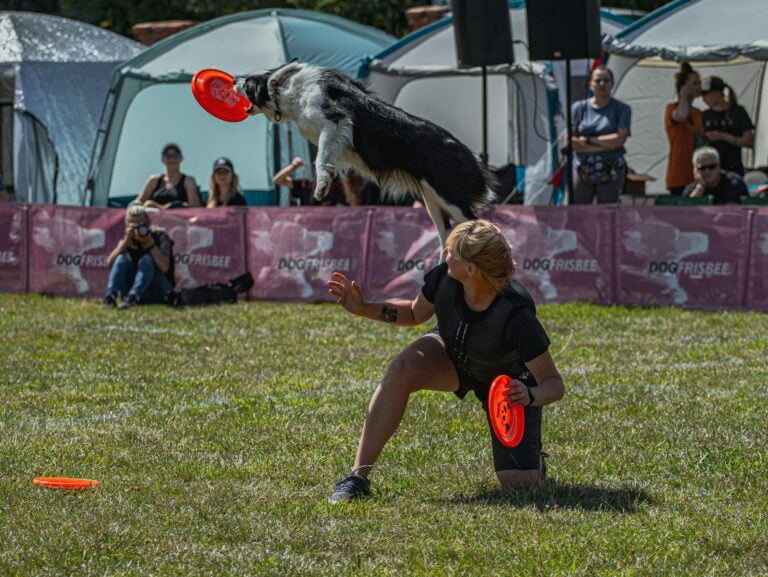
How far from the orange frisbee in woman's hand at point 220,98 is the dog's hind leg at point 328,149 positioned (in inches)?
17.6

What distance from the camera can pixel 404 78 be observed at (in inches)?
654

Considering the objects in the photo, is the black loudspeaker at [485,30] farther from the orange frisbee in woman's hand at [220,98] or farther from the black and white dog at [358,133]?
the orange frisbee in woman's hand at [220,98]

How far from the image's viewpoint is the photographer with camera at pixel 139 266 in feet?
40.9

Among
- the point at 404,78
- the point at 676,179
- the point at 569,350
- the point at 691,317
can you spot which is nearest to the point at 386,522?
the point at 569,350

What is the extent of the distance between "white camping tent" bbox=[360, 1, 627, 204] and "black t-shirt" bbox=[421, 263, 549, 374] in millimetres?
10210

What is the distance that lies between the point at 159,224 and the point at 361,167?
795cm

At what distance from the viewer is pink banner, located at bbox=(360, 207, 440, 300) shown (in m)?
12.2

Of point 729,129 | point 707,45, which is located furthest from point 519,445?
point 707,45

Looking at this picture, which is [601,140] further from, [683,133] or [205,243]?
[205,243]

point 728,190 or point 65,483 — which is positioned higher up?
point 728,190

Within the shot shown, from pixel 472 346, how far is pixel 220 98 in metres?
1.81

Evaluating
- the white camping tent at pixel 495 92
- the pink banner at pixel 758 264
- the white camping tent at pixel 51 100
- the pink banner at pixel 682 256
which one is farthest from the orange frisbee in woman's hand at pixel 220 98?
the white camping tent at pixel 51 100

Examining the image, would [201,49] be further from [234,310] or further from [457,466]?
[457,466]

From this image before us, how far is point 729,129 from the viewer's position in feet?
44.6
